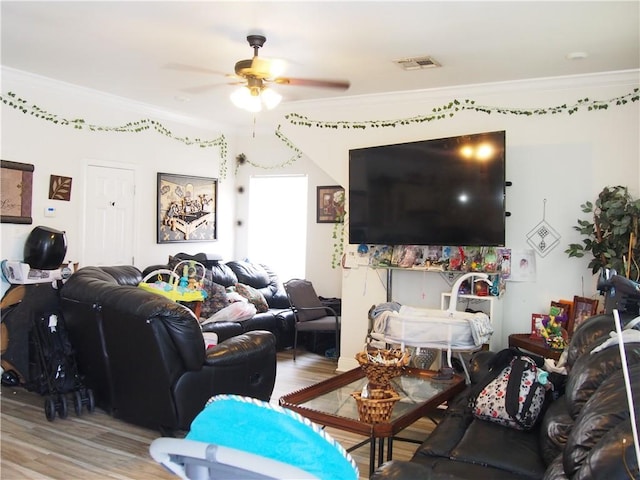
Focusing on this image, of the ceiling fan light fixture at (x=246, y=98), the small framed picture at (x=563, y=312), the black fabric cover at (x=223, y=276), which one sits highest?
the ceiling fan light fixture at (x=246, y=98)

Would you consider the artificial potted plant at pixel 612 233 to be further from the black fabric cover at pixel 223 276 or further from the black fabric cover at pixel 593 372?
the black fabric cover at pixel 223 276

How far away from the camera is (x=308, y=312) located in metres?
6.23

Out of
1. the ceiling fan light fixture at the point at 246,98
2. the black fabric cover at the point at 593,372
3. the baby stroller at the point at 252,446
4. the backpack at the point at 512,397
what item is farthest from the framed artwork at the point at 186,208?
the baby stroller at the point at 252,446

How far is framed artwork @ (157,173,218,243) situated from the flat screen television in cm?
244

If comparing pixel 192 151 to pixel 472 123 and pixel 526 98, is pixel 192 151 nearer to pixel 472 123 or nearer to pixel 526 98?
pixel 472 123

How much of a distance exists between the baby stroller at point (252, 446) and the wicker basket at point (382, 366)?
153 cm

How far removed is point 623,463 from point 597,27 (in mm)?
3083

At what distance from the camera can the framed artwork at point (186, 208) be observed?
6.55 m

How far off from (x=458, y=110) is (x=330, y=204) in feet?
7.79

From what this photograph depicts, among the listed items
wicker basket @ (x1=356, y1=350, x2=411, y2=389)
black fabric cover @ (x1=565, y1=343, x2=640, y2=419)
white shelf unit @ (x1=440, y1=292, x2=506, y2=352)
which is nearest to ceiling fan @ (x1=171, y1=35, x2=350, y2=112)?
wicker basket @ (x1=356, y1=350, x2=411, y2=389)

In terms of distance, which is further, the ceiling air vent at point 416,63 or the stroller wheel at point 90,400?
the ceiling air vent at point 416,63

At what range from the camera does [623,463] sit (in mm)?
1347

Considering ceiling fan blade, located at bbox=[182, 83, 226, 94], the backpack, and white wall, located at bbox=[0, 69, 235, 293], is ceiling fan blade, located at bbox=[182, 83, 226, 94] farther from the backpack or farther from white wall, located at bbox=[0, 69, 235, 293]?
the backpack

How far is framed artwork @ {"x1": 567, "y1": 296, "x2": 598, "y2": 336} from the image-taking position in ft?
14.1
